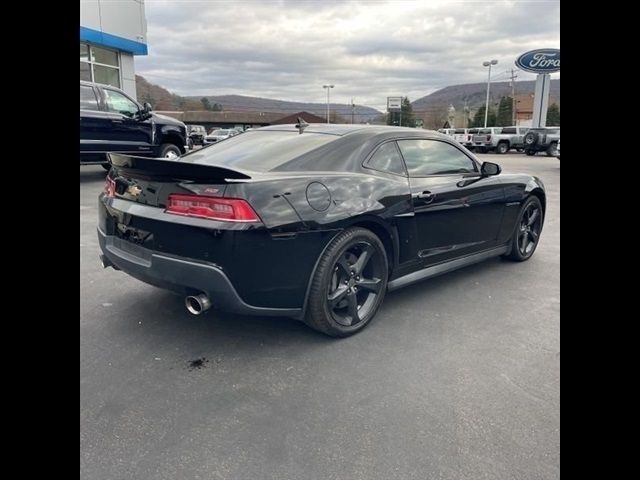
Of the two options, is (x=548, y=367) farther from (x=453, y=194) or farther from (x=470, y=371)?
(x=453, y=194)

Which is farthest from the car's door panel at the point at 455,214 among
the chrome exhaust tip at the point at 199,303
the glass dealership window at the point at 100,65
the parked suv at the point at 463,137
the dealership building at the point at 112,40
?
the parked suv at the point at 463,137

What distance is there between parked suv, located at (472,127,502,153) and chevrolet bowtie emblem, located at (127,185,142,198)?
29995 millimetres

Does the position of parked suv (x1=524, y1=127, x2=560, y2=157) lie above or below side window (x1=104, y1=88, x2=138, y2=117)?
above

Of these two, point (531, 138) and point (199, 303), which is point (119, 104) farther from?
point (531, 138)

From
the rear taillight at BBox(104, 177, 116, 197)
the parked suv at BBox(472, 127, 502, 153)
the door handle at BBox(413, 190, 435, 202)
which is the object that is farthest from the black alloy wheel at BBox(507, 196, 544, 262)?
the parked suv at BBox(472, 127, 502, 153)

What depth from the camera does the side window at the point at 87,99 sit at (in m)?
9.61

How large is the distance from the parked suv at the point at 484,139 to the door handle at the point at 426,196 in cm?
2855

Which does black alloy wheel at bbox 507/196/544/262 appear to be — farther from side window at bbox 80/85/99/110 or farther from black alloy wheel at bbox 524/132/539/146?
black alloy wheel at bbox 524/132/539/146

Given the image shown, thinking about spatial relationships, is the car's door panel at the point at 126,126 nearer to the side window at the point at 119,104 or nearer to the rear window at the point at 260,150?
the side window at the point at 119,104

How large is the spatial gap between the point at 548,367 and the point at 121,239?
290 cm

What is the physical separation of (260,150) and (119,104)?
8.11 metres

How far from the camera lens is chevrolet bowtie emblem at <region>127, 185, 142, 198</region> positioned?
10.1ft
